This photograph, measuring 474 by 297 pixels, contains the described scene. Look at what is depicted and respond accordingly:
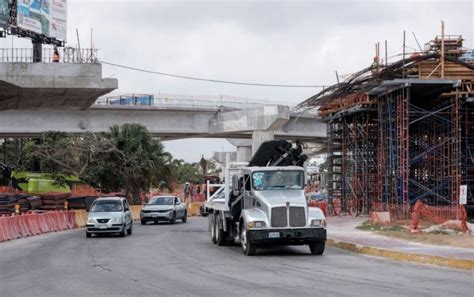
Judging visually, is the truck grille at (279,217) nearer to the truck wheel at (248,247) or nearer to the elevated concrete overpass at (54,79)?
the truck wheel at (248,247)

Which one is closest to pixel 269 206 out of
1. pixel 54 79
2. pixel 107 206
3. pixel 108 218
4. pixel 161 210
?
pixel 54 79

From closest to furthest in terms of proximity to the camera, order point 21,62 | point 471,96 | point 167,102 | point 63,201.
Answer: point 21,62 → point 471,96 → point 63,201 → point 167,102

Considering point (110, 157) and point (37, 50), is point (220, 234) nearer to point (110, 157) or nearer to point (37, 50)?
point (37, 50)

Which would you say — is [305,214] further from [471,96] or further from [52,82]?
[471,96]

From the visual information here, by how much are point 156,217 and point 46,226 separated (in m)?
8.36

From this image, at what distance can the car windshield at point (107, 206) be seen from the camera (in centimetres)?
2988

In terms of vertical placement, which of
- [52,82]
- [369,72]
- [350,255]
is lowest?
[350,255]

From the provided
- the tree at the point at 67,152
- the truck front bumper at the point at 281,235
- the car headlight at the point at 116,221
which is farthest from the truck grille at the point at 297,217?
the tree at the point at 67,152

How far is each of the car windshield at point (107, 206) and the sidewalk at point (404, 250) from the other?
373 inches

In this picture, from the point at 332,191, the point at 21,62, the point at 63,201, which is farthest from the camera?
the point at 332,191

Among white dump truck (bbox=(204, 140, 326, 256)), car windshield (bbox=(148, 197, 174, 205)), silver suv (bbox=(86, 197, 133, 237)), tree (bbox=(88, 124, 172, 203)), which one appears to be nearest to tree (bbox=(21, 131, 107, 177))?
tree (bbox=(88, 124, 172, 203))

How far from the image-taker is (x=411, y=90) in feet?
129

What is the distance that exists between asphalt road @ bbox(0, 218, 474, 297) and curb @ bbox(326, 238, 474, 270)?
53 cm

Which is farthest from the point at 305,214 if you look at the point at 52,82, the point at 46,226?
the point at 46,226
